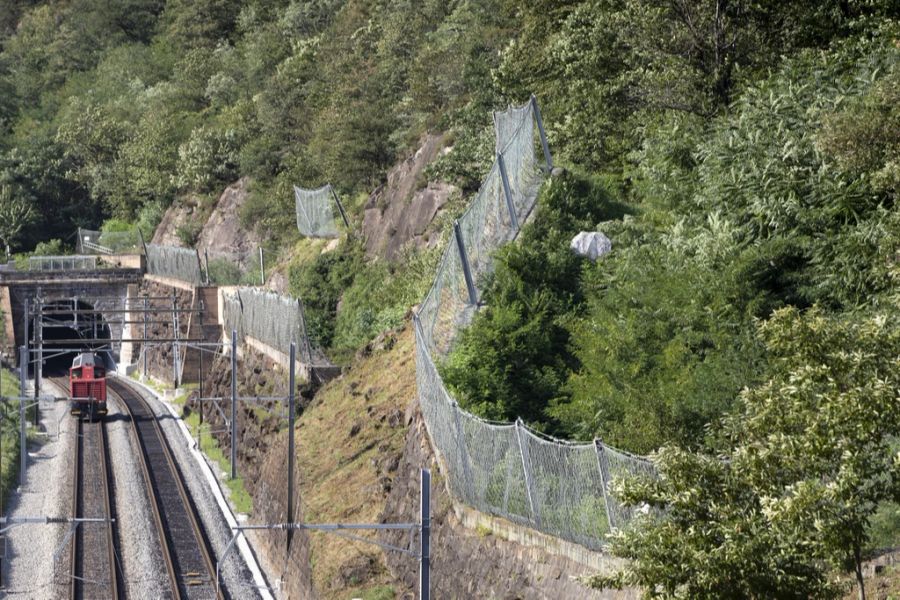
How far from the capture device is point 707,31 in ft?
106

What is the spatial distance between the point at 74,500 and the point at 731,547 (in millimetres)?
31295

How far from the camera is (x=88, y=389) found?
53.6m

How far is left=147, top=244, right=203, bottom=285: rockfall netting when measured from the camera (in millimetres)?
71056

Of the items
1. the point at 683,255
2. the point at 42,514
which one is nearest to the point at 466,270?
the point at 683,255

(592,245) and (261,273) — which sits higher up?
(261,273)

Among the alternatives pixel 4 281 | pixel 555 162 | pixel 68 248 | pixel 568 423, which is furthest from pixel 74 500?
pixel 68 248

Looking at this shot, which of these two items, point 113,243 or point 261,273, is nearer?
point 261,273

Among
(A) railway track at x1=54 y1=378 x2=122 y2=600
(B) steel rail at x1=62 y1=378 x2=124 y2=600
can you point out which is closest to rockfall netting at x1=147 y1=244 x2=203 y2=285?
(A) railway track at x1=54 y1=378 x2=122 y2=600

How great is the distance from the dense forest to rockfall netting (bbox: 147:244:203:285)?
4966 mm

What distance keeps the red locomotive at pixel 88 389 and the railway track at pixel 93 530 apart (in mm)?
2799

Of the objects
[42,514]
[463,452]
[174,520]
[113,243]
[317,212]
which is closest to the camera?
[463,452]

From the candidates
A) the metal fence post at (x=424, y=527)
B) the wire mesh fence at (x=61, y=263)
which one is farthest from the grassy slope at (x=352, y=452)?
the wire mesh fence at (x=61, y=263)

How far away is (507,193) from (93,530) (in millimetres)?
15537

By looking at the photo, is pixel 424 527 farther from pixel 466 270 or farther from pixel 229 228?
pixel 229 228
